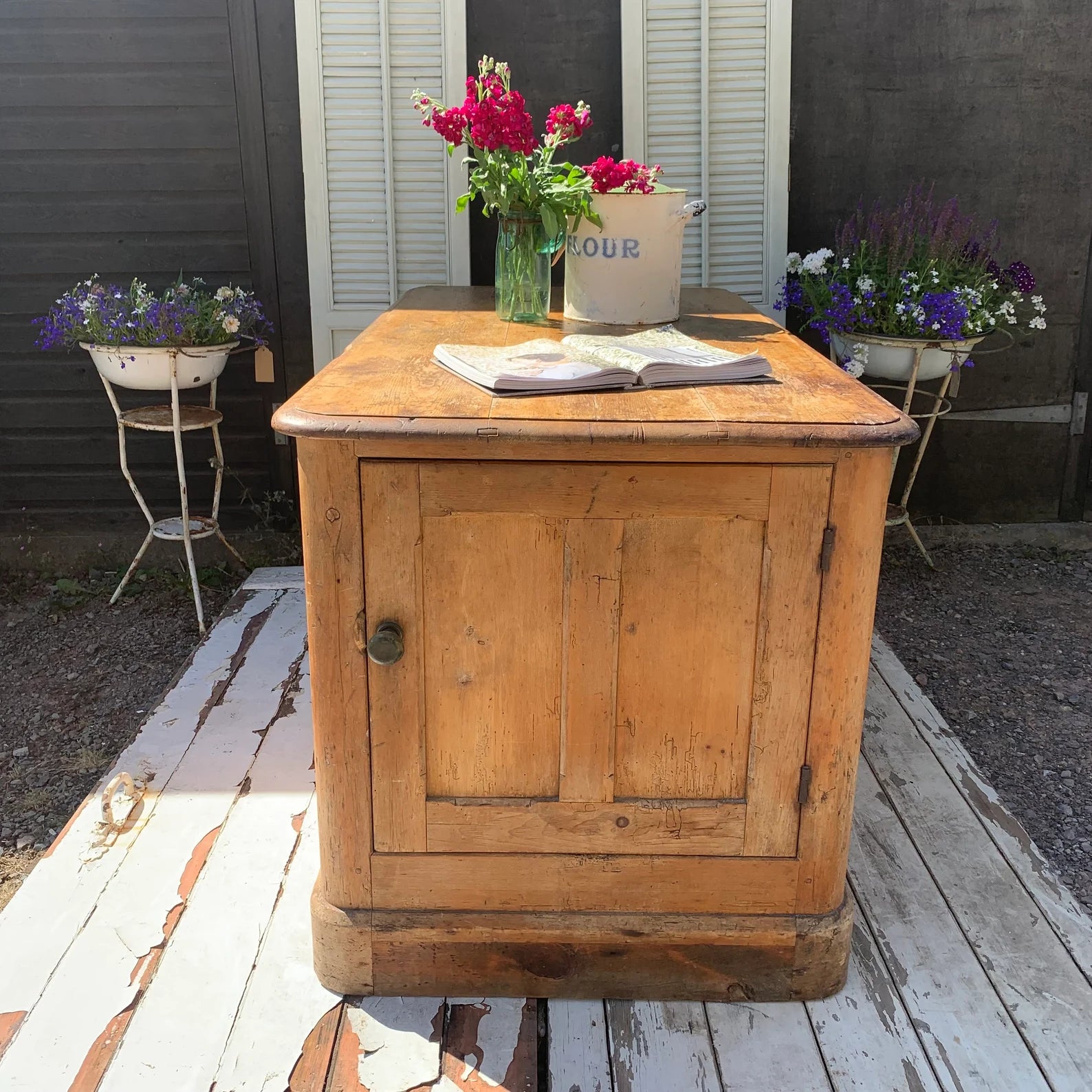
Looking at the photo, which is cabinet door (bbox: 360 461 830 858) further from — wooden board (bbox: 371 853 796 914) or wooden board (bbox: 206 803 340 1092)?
wooden board (bbox: 206 803 340 1092)

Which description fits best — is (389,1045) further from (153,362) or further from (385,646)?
(153,362)

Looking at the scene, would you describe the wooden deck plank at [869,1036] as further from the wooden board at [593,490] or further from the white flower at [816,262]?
the white flower at [816,262]

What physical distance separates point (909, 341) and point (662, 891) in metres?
2.32

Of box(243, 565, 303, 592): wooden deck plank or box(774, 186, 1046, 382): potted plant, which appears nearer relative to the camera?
box(774, 186, 1046, 382): potted plant

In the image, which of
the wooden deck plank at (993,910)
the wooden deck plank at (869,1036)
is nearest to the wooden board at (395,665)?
the wooden deck plank at (869,1036)

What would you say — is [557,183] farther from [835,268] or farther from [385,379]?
[835,268]

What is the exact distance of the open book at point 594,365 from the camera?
1.83 metres

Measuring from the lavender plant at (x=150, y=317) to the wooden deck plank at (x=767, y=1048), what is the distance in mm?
2661

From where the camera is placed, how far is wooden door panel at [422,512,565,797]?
1735 millimetres

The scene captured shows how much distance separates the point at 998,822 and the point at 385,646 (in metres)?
1.55

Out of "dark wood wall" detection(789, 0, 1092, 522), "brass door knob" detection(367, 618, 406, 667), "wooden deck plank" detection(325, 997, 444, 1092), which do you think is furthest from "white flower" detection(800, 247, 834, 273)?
"wooden deck plank" detection(325, 997, 444, 1092)

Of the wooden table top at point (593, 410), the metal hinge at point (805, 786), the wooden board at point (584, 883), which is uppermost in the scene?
the wooden table top at point (593, 410)

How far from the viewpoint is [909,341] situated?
11.5ft

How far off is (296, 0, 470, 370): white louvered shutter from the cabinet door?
2089 mm
